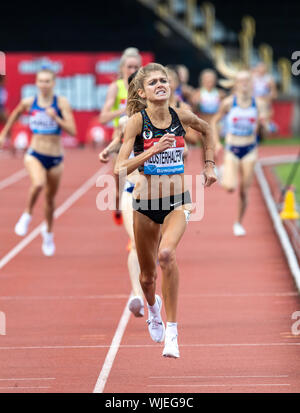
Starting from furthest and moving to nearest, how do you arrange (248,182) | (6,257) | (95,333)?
(248,182) → (6,257) → (95,333)

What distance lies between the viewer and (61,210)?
1873 centimetres

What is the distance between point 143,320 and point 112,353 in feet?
4.65

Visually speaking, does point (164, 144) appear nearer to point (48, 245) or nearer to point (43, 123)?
point (43, 123)

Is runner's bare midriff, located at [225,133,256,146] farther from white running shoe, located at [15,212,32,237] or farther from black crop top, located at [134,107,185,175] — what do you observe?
black crop top, located at [134,107,185,175]

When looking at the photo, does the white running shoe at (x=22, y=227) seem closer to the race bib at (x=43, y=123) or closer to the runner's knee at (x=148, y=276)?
the race bib at (x=43, y=123)

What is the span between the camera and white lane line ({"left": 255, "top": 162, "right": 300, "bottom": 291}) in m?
12.2

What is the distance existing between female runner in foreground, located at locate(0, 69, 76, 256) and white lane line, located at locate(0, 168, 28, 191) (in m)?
9.00

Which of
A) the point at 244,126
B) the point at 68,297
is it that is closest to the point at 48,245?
the point at 68,297

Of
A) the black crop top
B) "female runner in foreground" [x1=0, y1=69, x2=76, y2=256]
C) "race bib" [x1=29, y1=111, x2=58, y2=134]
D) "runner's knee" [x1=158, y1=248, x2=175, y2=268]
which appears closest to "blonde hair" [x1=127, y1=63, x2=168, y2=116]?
the black crop top

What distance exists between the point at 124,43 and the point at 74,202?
16.9 meters

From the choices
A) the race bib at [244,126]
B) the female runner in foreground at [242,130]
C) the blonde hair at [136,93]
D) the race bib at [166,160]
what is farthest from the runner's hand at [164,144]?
the race bib at [244,126]

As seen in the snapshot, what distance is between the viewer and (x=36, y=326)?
32.3 ft
